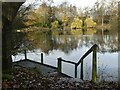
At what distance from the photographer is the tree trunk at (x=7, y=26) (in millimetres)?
5485

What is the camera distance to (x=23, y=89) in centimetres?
445

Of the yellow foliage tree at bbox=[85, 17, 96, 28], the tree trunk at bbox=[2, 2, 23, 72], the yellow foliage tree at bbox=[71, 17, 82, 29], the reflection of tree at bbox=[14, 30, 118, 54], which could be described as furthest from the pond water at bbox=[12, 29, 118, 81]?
the yellow foliage tree at bbox=[71, 17, 82, 29]

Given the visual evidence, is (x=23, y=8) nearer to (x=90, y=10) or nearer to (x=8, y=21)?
(x=8, y=21)

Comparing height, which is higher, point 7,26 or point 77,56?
point 7,26

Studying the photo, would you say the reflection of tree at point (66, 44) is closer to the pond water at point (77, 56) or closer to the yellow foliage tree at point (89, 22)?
the pond water at point (77, 56)

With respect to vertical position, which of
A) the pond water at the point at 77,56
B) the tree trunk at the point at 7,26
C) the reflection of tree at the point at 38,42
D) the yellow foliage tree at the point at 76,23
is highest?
the yellow foliage tree at the point at 76,23

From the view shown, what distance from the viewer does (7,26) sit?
18.7 feet

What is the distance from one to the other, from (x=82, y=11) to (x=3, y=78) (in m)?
43.6

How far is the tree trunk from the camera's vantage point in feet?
18.0

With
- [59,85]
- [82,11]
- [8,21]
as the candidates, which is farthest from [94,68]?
[82,11]

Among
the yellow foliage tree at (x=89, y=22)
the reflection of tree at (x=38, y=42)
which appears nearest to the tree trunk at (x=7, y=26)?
the reflection of tree at (x=38, y=42)

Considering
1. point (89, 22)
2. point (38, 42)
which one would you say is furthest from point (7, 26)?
point (89, 22)

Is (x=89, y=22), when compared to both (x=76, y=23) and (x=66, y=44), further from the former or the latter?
(x=66, y=44)

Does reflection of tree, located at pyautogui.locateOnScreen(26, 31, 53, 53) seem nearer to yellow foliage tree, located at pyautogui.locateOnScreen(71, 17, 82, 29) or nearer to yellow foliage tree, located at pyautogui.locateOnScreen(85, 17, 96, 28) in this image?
yellow foliage tree, located at pyautogui.locateOnScreen(71, 17, 82, 29)
